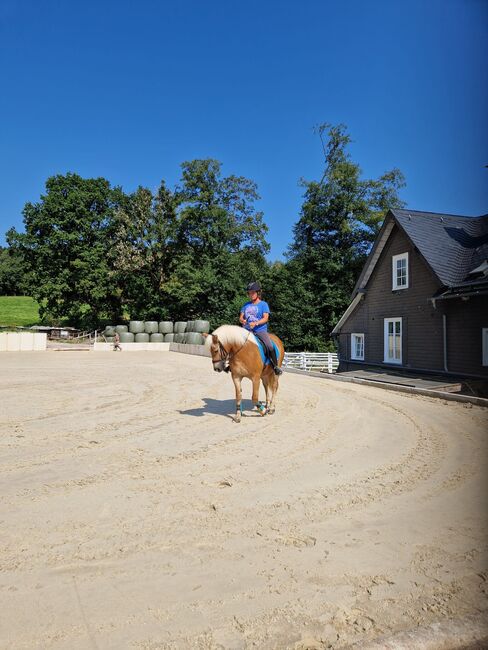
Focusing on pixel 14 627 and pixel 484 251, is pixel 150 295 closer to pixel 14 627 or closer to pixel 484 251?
pixel 484 251

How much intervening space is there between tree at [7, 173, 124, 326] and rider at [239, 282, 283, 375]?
3774cm

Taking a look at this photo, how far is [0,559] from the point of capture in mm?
2910

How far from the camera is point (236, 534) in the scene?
330 cm

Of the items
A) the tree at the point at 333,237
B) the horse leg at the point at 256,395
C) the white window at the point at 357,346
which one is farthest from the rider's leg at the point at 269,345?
the tree at the point at 333,237

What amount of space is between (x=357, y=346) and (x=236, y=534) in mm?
19623

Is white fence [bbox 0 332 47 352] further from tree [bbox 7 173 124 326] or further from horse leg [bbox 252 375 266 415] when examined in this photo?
horse leg [bbox 252 375 266 415]

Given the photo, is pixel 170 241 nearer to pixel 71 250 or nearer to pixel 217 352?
pixel 71 250

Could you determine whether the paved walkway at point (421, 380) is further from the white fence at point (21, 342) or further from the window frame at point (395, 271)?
the white fence at point (21, 342)

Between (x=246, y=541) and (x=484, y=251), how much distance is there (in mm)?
16734

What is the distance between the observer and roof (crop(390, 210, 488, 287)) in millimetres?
15992

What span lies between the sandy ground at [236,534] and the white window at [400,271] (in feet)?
40.6

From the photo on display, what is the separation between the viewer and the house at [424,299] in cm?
1488

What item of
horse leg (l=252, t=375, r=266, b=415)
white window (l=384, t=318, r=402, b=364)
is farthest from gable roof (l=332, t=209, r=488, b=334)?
horse leg (l=252, t=375, r=266, b=415)

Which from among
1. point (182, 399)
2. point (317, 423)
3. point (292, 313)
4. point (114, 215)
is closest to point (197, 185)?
point (114, 215)
